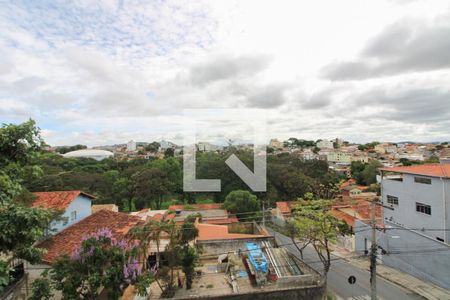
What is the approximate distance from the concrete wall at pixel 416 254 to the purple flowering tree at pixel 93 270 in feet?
32.2

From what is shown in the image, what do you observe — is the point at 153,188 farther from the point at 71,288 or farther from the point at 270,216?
the point at 71,288

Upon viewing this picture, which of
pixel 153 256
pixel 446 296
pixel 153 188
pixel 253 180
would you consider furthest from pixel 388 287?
pixel 153 188

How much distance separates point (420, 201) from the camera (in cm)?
1155

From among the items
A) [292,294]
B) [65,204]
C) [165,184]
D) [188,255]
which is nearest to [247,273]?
[292,294]

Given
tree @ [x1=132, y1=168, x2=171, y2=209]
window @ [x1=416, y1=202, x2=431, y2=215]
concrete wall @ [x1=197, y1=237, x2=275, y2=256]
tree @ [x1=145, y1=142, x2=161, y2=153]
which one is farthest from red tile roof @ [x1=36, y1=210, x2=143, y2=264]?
tree @ [x1=145, y1=142, x2=161, y2=153]

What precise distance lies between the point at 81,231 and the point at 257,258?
6827mm

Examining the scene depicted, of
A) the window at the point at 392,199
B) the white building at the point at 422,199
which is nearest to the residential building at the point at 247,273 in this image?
the white building at the point at 422,199

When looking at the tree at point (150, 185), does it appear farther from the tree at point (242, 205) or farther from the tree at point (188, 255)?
the tree at point (188, 255)

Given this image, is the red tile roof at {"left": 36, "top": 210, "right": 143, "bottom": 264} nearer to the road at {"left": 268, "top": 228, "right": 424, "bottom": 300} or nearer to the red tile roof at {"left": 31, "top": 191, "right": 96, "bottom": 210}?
the red tile roof at {"left": 31, "top": 191, "right": 96, "bottom": 210}

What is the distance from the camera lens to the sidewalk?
9055 millimetres

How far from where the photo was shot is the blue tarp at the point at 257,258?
9203 mm

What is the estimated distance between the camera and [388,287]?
32.5 ft

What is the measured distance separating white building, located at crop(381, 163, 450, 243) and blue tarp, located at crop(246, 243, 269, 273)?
5998 millimetres

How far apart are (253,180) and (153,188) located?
10387 mm
